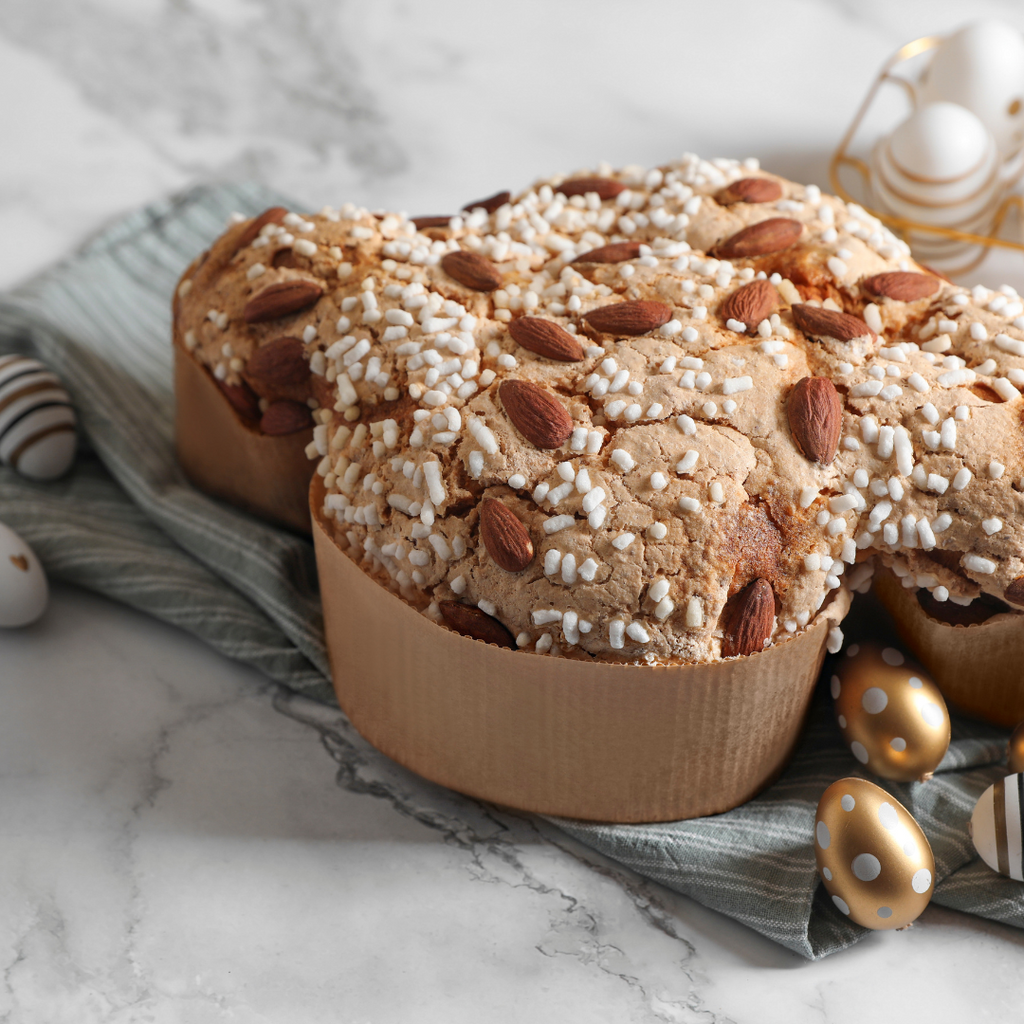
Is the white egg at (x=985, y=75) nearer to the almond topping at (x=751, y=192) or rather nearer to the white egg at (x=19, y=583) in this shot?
the almond topping at (x=751, y=192)

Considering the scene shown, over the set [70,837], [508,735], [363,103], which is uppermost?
[363,103]

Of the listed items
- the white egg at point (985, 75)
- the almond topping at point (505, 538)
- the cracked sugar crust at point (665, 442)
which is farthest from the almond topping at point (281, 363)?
the white egg at point (985, 75)

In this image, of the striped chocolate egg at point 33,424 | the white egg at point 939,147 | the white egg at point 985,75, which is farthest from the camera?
the white egg at point 985,75

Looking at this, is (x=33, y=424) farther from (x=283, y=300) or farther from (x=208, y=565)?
(x=283, y=300)

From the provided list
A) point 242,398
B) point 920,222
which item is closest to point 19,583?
point 242,398

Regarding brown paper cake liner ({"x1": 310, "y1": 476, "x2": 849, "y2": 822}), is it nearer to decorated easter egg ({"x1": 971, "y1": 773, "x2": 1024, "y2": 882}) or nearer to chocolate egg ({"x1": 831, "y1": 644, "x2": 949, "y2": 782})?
chocolate egg ({"x1": 831, "y1": 644, "x2": 949, "y2": 782})

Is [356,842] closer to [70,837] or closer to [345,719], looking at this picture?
[345,719]

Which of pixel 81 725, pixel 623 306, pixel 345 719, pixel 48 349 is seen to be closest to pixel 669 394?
pixel 623 306

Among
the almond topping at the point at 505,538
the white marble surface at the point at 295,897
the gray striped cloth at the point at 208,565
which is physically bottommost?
the white marble surface at the point at 295,897
